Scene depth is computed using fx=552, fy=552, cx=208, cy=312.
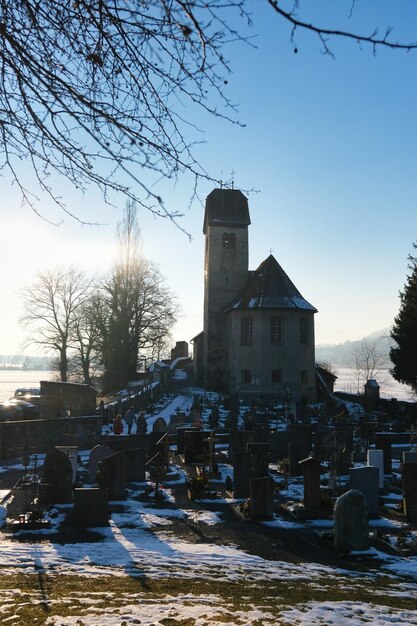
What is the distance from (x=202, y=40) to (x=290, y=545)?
821 centimetres

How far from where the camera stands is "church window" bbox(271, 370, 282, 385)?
3681cm

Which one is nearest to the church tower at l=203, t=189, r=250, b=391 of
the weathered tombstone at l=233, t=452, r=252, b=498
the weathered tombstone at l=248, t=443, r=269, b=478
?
the weathered tombstone at l=248, t=443, r=269, b=478

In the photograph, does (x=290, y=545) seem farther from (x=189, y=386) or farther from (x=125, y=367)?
(x=125, y=367)

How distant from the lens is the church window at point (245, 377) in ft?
122

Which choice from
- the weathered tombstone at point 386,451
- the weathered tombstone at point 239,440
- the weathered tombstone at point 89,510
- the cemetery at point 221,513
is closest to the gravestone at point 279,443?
the cemetery at point 221,513

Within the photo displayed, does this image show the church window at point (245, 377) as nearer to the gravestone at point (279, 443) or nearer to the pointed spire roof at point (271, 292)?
the pointed spire roof at point (271, 292)

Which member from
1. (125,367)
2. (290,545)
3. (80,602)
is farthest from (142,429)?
(125,367)

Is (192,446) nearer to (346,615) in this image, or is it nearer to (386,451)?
(386,451)

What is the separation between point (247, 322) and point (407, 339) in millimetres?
10505

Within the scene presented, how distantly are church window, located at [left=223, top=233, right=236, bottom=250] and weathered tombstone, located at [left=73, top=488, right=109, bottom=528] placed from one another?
110ft

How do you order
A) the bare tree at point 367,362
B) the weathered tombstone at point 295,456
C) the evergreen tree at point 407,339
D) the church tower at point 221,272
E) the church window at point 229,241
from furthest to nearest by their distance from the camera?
1. the bare tree at point 367,362
2. the church window at point 229,241
3. the church tower at point 221,272
4. the evergreen tree at point 407,339
5. the weathered tombstone at point 295,456

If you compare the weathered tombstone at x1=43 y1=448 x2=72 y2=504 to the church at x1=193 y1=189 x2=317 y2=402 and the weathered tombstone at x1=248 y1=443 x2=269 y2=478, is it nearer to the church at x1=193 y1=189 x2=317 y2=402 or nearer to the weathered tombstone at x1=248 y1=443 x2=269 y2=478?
the weathered tombstone at x1=248 y1=443 x2=269 y2=478

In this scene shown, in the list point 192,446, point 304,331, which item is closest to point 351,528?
point 192,446

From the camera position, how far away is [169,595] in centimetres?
645
